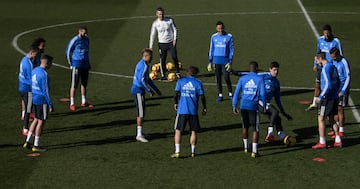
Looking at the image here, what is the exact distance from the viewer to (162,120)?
2319 cm

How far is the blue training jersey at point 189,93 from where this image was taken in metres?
19.3

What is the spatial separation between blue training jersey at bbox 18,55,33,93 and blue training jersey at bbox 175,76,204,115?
14.8ft

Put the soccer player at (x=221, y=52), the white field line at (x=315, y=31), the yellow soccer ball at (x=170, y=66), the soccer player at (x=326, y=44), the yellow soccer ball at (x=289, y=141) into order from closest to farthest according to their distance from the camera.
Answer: the yellow soccer ball at (x=289, y=141)
the white field line at (x=315, y=31)
the soccer player at (x=326, y=44)
the soccer player at (x=221, y=52)
the yellow soccer ball at (x=170, y=66)

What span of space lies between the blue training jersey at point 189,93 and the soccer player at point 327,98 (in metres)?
3.20

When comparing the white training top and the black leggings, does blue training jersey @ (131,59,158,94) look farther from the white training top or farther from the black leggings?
the white training top

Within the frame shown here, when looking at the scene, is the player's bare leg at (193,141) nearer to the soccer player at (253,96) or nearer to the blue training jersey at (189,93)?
the blue training jersey at (189,93)

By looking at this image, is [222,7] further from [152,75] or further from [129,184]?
[129,184]

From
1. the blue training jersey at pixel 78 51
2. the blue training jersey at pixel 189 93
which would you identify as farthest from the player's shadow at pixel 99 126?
the blue training jersey at pixel 189 93

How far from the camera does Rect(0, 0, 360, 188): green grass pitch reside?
18.1 meters

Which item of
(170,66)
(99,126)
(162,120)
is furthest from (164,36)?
(99,126)

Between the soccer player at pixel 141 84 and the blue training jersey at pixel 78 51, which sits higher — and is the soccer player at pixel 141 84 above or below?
below

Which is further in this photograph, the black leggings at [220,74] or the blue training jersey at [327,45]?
the black leggings at [220,74]

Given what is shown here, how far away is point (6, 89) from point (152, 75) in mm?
5165

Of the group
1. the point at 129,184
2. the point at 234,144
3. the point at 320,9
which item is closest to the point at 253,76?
the point at 234,144
